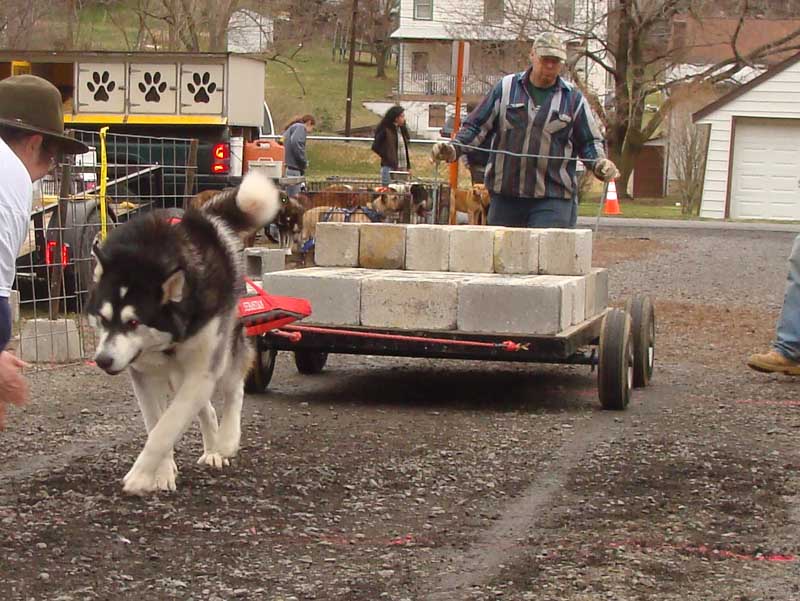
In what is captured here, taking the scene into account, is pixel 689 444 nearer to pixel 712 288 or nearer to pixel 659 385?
pixel 659 385

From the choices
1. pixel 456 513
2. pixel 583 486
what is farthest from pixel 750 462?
pixel 456 513

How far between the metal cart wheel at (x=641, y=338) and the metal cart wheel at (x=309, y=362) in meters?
2.11

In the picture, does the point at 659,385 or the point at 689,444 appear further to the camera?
the point at 659,385

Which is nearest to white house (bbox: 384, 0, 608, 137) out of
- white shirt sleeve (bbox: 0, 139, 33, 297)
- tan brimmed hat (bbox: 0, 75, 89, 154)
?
tan brimmed hat (bbox: 0, 75, 89, 154)

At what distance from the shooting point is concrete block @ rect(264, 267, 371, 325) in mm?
7711

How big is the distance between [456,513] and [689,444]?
1.92m

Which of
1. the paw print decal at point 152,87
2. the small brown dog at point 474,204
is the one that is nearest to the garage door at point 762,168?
the small brown dog at point 474,204

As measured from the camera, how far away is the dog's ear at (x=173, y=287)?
542cm

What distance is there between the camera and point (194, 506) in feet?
17.9

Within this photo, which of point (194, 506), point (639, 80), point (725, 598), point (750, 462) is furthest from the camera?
point (639, 80)

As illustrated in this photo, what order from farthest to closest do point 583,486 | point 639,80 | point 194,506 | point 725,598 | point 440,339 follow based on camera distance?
point 639,80 → point 440,339 → point 583,486 → point 194,506 → point 725,598

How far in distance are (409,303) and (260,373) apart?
43.0 inches

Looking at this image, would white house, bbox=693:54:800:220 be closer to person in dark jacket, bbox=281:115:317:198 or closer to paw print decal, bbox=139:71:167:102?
person in dark jacket, bbox=281:115:317:198

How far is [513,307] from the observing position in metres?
7.48
